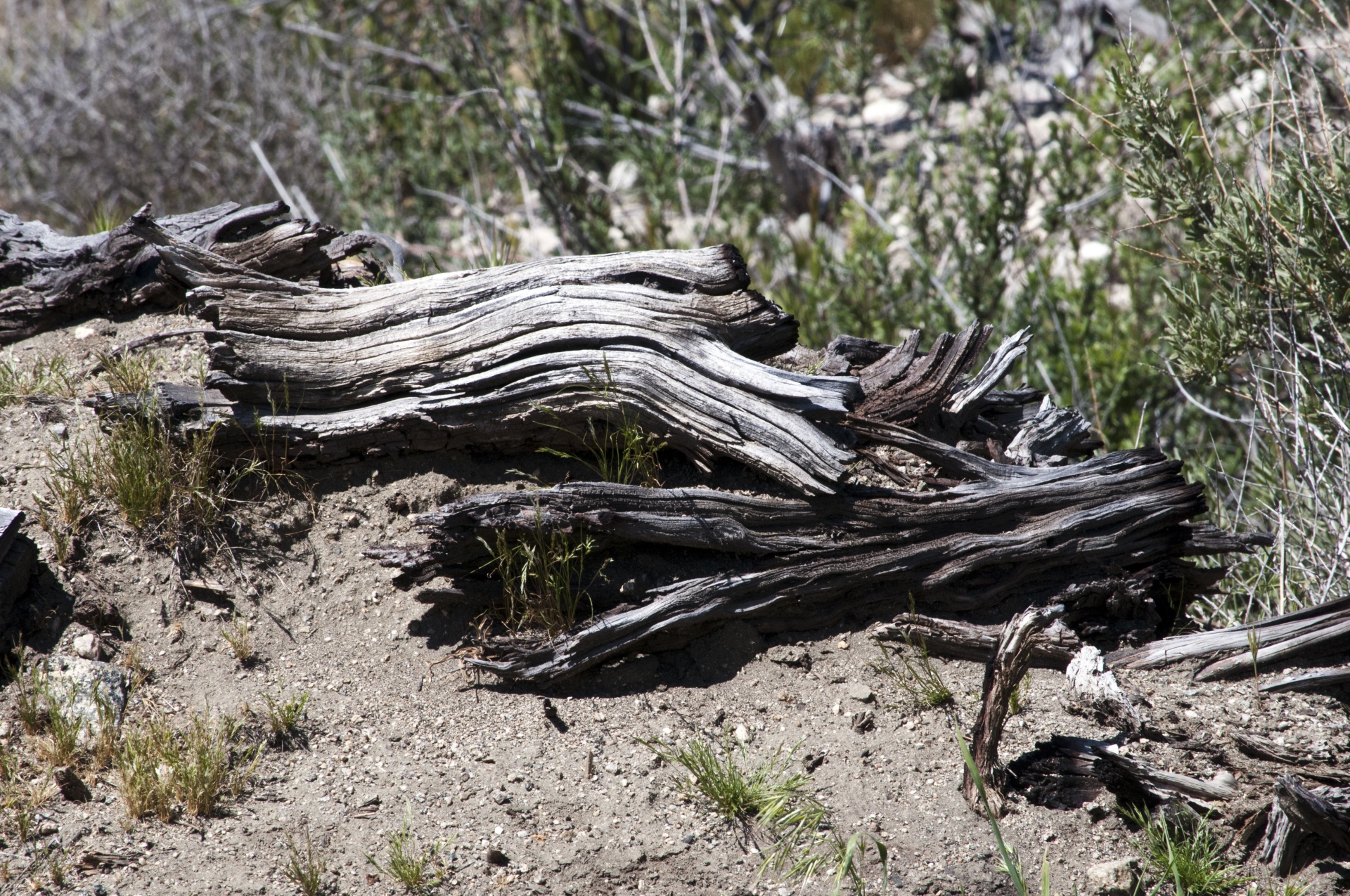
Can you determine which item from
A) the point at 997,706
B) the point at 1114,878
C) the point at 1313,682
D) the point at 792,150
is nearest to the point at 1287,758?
the point at 1313,682

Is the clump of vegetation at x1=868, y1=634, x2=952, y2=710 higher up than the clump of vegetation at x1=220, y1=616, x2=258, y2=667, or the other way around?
the clump of vegetation at x1=220, y1=616, x2=258, y2=667

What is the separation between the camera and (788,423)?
336 centimetres

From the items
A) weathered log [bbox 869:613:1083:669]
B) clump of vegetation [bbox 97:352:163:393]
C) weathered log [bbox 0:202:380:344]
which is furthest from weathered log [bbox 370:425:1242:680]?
weathered log [bbox 0:202:380:344]

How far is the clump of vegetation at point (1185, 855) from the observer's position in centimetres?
266

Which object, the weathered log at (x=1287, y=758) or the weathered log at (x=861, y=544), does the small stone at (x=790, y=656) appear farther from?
the weathered log at (x=1287, y=758)

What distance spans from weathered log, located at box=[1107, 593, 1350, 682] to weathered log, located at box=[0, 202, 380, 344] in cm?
364

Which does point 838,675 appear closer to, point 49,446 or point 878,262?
point 49,446

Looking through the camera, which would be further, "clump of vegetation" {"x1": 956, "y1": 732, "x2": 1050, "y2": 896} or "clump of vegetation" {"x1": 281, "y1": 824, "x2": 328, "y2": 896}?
"clump of vegetation" {"x1": 281, "y1": 824, "x2": 328, "y2": 896}

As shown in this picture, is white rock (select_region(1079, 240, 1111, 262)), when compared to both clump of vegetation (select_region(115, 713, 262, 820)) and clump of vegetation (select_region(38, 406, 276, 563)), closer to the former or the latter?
clump of vegetation (select_region(38, 406, 276, 563))

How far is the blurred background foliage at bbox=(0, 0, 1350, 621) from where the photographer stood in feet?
17.1

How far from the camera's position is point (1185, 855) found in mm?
2695

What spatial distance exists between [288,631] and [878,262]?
507cm

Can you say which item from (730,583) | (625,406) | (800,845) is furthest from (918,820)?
(625,406)

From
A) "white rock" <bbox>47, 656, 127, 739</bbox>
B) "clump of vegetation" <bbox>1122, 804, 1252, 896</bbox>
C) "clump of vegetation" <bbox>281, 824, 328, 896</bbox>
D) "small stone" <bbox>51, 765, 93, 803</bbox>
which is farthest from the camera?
"white rock" <bbox>47, 656, 127, 739</bbox>
